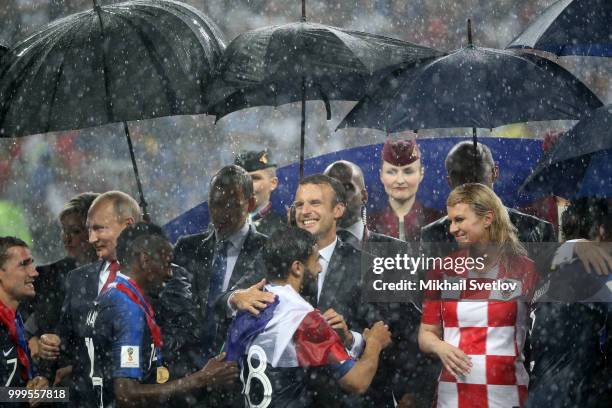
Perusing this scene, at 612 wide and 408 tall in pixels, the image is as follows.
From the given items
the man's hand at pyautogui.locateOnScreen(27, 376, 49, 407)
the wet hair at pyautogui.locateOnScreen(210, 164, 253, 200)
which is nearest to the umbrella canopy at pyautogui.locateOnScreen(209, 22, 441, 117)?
the wet hair at pyautogui.locateOnScreen(210, 164, 253, 200)

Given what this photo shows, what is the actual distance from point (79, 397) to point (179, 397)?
506 millimetres

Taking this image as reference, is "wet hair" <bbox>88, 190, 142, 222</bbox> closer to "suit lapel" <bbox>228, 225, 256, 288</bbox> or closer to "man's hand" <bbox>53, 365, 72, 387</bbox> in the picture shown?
"suit lapel" <bbox>228, 225, 256, 288</bbox>

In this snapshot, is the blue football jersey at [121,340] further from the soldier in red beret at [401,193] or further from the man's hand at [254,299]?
the soldier in red beret at [401,193]

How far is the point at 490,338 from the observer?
4184mm

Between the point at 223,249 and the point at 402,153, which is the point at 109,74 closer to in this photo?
the point at 223,249

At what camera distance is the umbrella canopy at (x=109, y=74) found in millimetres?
4730

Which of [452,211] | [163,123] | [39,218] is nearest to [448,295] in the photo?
[452,211]

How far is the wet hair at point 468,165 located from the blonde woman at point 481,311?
0.37 meters

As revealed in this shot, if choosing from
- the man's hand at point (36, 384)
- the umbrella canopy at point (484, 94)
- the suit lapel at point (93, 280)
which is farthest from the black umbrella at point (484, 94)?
the man's hand at point (36, 384)

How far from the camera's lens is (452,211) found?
4297 millimetres

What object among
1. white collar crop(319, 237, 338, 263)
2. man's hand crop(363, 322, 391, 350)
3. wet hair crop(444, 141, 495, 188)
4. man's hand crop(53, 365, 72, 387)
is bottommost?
man's hand crop(53, 365, 72, 387)

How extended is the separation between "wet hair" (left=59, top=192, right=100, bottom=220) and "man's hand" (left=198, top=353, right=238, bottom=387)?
1.03 meters

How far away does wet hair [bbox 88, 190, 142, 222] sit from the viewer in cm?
482

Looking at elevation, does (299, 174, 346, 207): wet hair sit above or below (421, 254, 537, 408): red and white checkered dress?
above
